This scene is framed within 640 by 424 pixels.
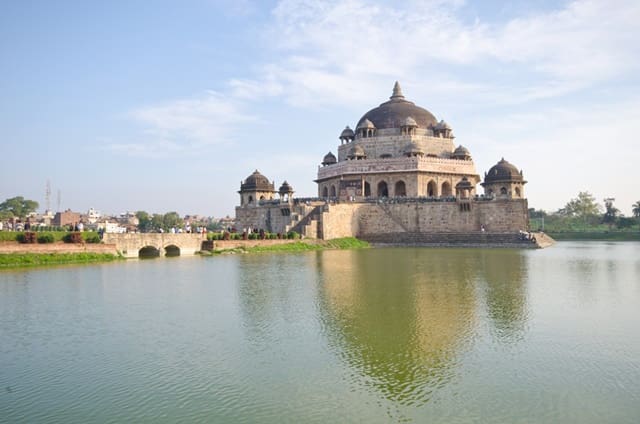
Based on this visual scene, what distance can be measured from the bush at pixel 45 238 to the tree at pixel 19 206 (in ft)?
162

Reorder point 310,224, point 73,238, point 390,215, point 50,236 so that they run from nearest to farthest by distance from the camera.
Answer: point 50,236, point 73,238, point 310,224, point 390,215

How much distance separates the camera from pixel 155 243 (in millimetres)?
29609

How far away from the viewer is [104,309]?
1401 centimetres

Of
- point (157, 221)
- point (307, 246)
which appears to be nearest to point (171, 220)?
point (157, 221)

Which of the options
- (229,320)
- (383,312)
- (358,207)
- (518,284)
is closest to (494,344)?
(383,312)

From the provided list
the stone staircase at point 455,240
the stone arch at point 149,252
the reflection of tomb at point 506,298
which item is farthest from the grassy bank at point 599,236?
the stone arch at point 149,252

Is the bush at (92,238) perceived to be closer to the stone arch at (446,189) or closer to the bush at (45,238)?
the bush at (45,238)

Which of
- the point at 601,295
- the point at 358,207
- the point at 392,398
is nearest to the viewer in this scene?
the point at 392,398

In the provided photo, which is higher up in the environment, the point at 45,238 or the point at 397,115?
the point at 397,115

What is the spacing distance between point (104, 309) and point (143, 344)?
4181mm

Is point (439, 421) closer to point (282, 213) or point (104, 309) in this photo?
point (104, 309)

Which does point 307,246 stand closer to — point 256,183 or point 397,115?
point 256,183

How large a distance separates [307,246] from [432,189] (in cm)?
1697

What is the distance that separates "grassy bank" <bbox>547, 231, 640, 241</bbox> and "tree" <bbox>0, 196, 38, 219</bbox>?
67.8m
